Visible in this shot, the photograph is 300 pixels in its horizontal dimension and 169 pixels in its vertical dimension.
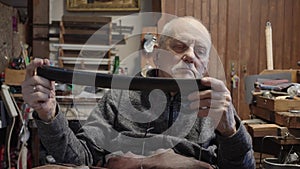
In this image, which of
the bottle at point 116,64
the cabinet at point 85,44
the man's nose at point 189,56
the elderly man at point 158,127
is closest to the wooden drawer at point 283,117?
the elderly man at point 158,127

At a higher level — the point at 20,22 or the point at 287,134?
the point at 20,22

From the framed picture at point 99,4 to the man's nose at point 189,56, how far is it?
190cm

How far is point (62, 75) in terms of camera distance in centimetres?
Answer: 78

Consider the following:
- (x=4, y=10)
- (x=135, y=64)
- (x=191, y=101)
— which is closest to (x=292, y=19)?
(x=135, y=64)

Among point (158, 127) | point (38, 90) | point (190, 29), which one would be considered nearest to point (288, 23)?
point (190, 29)

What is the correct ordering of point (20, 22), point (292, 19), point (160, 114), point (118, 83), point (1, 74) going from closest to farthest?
point (118, 83) < point (160, 114) < point (292, 19) < point (1, 74) < point (20, 22)

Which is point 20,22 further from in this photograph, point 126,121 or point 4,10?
point 126,121

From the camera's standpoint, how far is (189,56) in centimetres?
109

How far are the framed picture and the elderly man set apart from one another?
1745 mm

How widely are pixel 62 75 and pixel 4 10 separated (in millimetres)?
3550

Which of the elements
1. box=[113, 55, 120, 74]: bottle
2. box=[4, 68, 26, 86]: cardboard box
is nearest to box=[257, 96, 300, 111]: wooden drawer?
box=[113, 55, 120, 74]: bottle

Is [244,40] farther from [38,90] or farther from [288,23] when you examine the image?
[38,90]

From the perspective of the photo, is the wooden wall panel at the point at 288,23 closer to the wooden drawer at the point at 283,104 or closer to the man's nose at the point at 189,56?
the wooden drawer at the point at 283,104

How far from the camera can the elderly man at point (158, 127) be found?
943 mm
